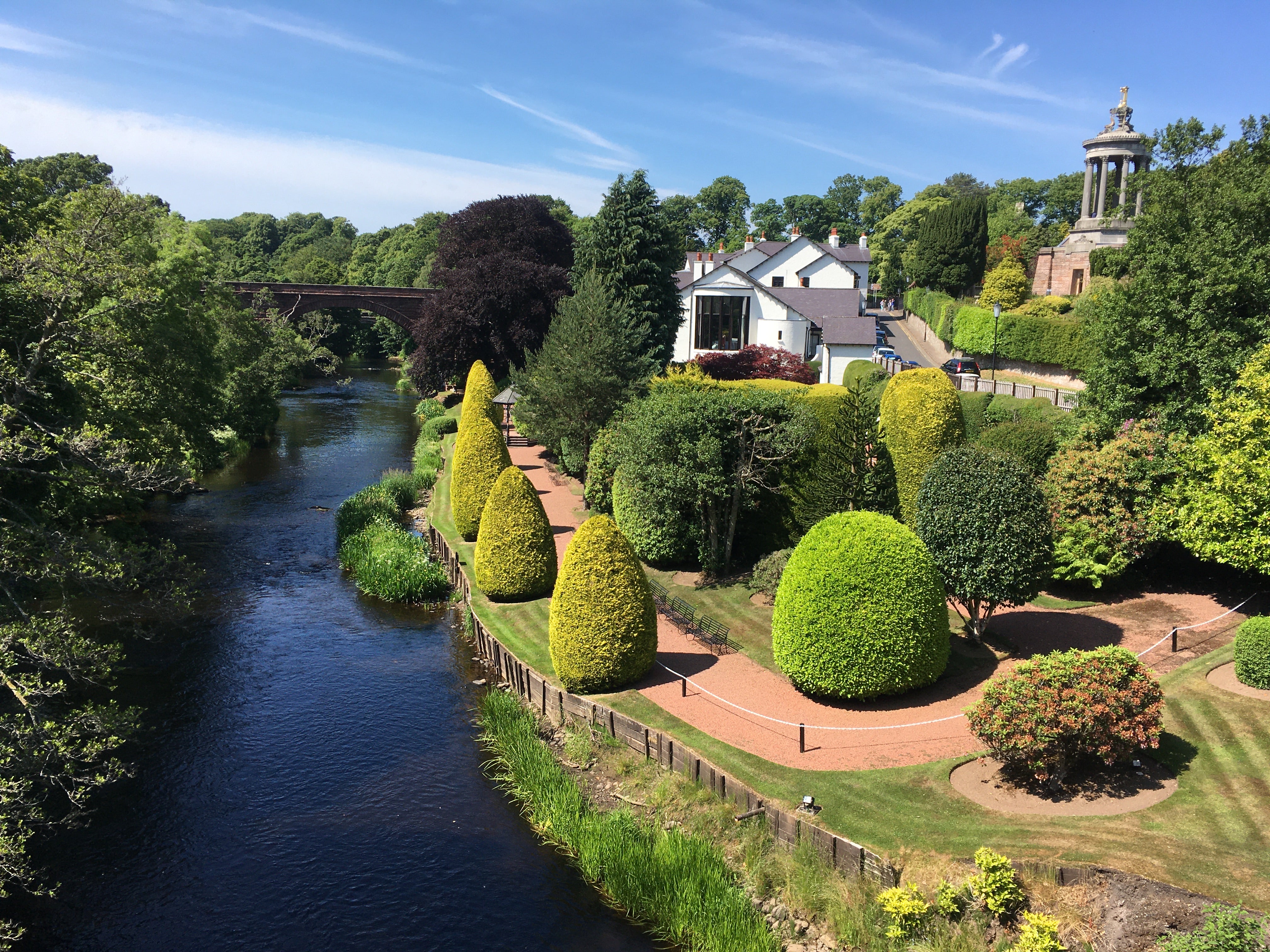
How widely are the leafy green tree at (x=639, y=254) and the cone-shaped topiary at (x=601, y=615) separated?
25802 mm

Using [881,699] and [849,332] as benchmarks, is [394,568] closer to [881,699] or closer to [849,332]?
[881,699]

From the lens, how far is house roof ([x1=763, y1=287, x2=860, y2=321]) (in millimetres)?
58781

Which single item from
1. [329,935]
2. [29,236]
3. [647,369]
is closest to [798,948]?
[329,935]

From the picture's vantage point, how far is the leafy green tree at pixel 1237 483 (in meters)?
19.8

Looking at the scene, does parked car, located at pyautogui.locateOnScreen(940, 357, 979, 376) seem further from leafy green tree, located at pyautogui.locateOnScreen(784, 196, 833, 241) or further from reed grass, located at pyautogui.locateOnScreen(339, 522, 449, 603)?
leafy green tree, located at pyautogui.locateOnScreen(784, 196, 833, 241)

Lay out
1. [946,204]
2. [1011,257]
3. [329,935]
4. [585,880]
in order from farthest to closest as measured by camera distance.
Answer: [946,204]
[1011,257]
[585,880]
[329,935]

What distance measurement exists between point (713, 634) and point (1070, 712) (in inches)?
430

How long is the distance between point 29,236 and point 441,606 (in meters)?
16.9

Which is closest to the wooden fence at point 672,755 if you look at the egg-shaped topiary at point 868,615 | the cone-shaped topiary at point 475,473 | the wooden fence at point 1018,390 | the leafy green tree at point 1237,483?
the egg-shaped topiary at point 868,615

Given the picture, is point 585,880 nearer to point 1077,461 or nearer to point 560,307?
point 1077,461

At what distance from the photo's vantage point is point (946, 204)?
84750 millimetres

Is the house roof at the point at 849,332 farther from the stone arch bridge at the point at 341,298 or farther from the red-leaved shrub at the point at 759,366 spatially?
the stone arch bridge at the point at 341,298

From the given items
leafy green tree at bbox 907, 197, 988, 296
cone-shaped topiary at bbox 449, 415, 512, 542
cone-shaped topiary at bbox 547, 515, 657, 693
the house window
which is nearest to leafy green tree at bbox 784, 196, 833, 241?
leafy green tree at bbox 907, 197, 988, 296

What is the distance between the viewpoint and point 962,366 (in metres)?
50.2
